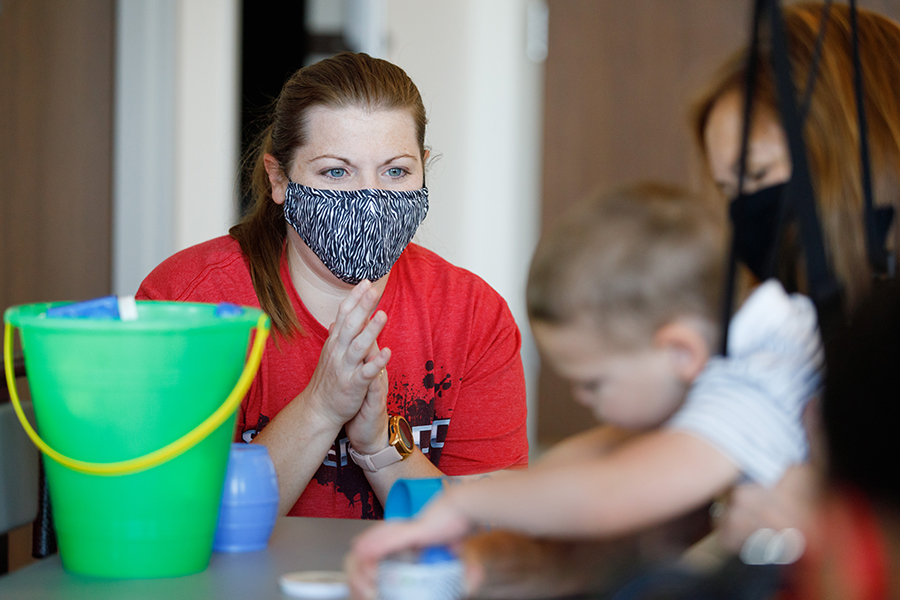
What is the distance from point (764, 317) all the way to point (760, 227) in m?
0.12

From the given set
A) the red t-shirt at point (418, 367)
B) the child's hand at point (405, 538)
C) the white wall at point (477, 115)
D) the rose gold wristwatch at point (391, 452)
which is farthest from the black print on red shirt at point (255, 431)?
the white wall at point (477, 115)

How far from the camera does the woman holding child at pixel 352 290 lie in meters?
1.14

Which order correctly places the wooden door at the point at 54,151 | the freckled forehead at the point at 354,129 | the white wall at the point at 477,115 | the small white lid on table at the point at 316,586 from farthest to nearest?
the white wall at the point at 477,115, the wooden door at the point at 54,151, the freckled forehead at the point at 354,129, the small white lid on table at the point at 316,586

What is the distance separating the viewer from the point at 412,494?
0.78 meters

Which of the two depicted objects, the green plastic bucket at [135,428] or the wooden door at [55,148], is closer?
the green plastic bucket at [135,428]

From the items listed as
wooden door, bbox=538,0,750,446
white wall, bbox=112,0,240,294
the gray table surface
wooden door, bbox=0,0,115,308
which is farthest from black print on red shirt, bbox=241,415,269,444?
wooden door, bbox=538,0,750,446

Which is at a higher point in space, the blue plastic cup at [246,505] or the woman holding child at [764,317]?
the woman holding child at [764,317]

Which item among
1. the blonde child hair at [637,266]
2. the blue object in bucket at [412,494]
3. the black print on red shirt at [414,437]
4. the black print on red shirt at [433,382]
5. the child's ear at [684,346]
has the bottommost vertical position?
the black print on red shirt at [414,437]

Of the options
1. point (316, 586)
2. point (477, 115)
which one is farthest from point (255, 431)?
point (477, 115)

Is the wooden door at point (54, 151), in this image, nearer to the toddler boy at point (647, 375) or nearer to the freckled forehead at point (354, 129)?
the freckled forehead at point (354, 129)

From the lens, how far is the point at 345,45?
3145mm

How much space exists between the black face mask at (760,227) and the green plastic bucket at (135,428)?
38 centimetres

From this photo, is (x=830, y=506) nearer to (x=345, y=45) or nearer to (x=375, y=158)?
(x=375, y=158)

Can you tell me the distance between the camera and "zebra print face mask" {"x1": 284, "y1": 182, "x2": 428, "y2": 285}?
45.5 inches
